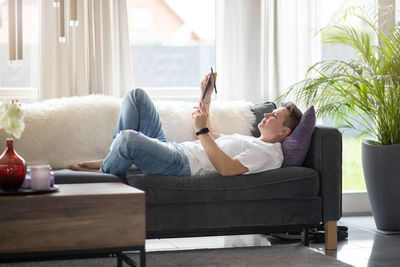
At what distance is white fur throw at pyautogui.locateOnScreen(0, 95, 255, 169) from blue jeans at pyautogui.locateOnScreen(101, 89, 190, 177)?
26cm

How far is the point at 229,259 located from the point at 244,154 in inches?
21.2

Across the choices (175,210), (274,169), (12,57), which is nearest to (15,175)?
(12,57)

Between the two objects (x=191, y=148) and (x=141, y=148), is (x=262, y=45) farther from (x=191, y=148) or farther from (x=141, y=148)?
(x=141, y=148)

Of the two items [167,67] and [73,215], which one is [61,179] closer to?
[73,215]

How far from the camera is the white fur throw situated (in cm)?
339

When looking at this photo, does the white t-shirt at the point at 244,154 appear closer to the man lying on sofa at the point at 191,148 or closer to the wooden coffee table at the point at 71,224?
the man lying on sofa at the point at 191,148

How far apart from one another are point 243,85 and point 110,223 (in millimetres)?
2194

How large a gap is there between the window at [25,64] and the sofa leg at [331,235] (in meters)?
2.06

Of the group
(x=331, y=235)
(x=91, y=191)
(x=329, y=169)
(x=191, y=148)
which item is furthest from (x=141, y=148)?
(x=331, y=235)

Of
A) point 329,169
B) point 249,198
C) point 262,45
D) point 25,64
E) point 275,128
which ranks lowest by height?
point 249,198

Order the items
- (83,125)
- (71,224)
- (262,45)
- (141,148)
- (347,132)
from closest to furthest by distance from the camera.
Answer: (71,224)
(141,148)
(83,125)
(262,45)
(347,132)

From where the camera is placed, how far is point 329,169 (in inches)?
125

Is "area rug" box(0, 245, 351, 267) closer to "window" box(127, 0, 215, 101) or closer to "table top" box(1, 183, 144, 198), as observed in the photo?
"table top" box(1, 183, 144, 198)

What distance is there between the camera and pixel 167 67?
14.0 ft
